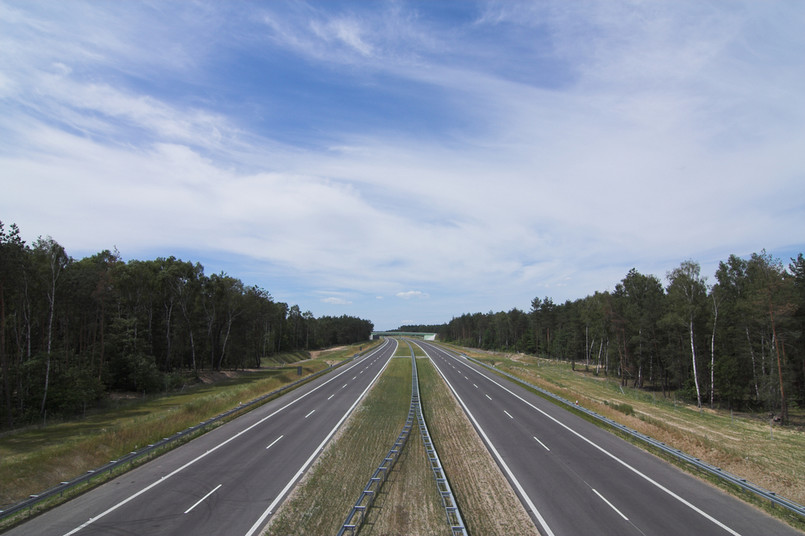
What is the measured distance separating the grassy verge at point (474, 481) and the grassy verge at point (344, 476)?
2.02 metres

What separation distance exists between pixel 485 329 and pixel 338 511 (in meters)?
162

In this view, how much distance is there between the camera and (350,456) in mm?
21172

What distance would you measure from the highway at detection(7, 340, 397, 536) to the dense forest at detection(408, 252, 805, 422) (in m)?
41.9

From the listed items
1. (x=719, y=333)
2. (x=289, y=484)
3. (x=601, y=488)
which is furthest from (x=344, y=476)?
(x=719, y=333)

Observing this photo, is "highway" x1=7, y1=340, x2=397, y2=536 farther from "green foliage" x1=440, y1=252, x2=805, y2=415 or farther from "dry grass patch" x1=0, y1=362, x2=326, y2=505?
"green foliage" x1=440, y1=252, x2=805, y2=415

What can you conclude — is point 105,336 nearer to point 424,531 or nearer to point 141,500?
point 141,500

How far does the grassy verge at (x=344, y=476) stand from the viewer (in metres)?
13.6

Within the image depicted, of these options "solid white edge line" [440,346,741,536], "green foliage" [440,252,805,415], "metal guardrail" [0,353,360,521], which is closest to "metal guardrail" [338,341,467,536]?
"solid white edge line" [440,346,741,536]

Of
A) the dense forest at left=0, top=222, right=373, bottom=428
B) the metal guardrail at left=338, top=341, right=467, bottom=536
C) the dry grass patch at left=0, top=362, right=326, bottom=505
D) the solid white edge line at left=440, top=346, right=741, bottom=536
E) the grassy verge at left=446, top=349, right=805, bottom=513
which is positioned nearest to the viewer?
the metal guardrail at left=338, top=341, right=467, bottom=536

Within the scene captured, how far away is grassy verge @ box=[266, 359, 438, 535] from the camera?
1360cm

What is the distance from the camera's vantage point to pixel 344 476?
18.2m

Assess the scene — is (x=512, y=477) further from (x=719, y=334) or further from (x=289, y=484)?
(x=719, y=334)

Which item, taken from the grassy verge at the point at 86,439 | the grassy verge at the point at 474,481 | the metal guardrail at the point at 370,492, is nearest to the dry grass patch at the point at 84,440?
the grassy verge at the point at 86,439

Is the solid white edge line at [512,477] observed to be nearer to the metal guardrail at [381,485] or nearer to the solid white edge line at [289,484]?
the metal guardrail at [381,485]
